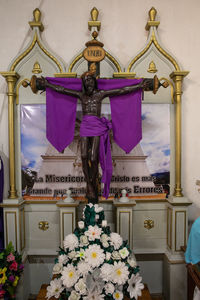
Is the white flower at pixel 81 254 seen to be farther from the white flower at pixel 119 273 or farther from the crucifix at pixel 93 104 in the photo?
the crucifix at pixel 93 104

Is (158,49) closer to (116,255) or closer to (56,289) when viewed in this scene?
(116,255)

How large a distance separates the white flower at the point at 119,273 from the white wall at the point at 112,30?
182 cm

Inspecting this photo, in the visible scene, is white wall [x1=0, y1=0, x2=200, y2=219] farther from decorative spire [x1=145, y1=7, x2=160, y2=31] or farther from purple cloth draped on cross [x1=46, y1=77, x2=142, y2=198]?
purple cloth draped on cross [x1=46, y1=77, x2=142, y2=198]

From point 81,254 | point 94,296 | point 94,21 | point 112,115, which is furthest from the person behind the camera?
point 94,21

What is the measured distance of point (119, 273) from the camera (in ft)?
6.18

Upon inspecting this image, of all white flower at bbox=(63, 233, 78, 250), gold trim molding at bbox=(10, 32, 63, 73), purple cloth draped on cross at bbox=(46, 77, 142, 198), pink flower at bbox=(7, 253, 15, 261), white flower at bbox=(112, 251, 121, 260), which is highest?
gold trim molding at bbox=(10, 32, 63, 73)

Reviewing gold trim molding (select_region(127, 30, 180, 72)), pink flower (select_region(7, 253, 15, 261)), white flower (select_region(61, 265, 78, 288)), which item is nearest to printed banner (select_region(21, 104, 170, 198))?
gold trim molding (select_region(127, 30, 180, 72))

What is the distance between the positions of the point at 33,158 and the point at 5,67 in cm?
121

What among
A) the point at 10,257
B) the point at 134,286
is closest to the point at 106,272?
the point at 134,286

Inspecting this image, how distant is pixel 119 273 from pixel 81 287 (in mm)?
312

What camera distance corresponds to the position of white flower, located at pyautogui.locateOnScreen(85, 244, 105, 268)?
1853mm

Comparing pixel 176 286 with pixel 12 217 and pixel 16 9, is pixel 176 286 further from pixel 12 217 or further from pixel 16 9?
pixel 16 9

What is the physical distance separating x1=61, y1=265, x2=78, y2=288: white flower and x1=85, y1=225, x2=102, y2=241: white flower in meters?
0.28

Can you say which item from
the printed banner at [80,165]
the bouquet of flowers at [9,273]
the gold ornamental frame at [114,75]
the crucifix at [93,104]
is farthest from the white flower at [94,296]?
the gold ornamental frame at [114,75]
